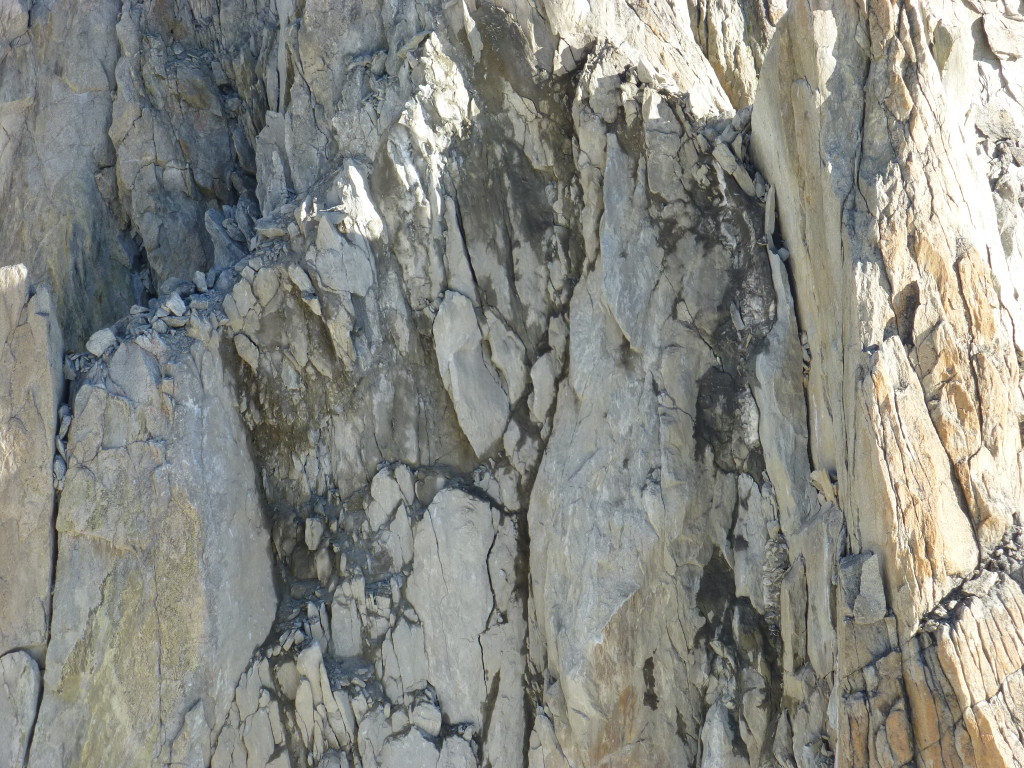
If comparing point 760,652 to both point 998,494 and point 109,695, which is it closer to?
point 998,494

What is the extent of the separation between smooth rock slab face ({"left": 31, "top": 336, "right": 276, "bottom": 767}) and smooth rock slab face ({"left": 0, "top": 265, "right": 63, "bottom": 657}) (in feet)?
0.82

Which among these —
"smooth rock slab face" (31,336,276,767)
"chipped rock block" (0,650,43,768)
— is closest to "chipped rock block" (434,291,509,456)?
"smooth rock slab face" (31,336,276,767)

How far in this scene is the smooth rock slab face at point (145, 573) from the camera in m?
10.6

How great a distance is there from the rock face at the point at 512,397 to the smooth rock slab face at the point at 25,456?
0.04 meters

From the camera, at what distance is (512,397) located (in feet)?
35.8

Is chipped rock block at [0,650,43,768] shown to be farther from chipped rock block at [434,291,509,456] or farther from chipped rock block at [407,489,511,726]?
chipped rock block at [434,291,509,456]

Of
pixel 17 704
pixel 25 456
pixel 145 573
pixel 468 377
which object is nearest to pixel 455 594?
pixel 468 377

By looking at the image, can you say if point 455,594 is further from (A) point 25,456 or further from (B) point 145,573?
(A) point 25,456

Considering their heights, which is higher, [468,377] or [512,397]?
[468,377]

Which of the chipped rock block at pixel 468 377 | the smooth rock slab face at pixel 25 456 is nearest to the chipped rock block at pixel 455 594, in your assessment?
the chipped rock block at pixel 468 377

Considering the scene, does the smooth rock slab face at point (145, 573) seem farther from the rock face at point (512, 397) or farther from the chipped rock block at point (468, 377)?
the chipped rock block at point (468, 377)

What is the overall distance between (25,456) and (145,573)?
2.02 m

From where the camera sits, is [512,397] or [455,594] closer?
[455,594]

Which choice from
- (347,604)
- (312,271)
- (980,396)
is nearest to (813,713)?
(980,396)
